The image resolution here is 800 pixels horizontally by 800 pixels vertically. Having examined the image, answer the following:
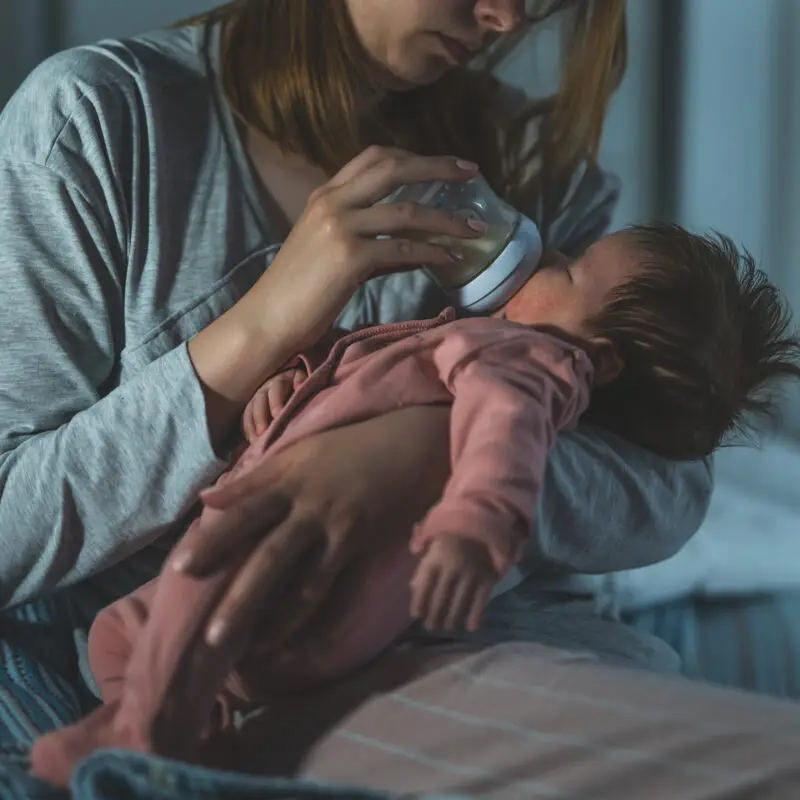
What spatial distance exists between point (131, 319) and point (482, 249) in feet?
0.71

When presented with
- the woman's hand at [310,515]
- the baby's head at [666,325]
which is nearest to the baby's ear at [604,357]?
the baby's head at [666,325]

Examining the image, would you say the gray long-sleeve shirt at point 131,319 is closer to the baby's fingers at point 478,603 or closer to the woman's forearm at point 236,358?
the woman's forearm at point 236,358

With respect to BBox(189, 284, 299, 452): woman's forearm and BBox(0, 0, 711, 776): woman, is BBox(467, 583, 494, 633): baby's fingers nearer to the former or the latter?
BBox(0, 0, 711, 776): woman

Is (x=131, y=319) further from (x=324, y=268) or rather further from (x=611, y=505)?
(x=611, y=505)

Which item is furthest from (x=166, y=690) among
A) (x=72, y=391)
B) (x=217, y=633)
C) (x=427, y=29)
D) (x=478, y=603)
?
(x=427, y=29)

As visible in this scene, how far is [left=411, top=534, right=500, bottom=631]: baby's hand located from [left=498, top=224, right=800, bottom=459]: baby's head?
0.17m

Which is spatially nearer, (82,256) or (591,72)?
(82,256)

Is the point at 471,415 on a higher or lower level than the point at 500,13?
lower

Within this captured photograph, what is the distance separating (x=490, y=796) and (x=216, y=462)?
24 cm

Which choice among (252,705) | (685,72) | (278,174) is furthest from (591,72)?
(252,705)

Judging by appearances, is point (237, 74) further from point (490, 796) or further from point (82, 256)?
point (490, 796)

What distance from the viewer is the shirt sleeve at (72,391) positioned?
0.58 meters

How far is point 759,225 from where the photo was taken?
72cm

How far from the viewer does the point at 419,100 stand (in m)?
0.77
